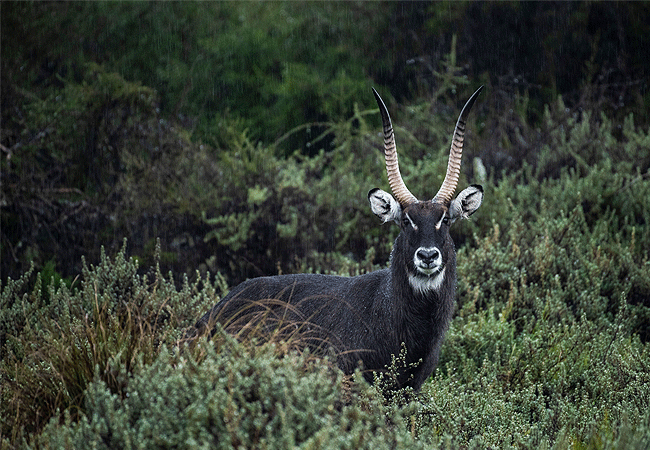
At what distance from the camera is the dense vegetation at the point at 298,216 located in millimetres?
3412

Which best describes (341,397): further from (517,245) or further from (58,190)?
(58,190)

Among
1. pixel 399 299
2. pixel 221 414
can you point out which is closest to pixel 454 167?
pixel 399 299

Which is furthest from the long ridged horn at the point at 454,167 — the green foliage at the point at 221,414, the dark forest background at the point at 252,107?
the dark forest background at the point at 252,107

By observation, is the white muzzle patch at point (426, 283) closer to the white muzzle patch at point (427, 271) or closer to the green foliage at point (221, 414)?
the white muzzle patch at point (427, 271)

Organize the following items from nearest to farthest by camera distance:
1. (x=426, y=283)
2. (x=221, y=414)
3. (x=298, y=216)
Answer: (x=221, y=414)
(x=426, y=283)
(x=298, y=216)

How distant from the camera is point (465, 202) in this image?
526 cm

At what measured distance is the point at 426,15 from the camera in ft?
49.2

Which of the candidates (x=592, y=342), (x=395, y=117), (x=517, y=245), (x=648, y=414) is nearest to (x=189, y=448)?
(x=648, y=414)

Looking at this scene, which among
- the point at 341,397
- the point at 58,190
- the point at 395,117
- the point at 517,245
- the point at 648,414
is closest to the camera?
the point at 341,397

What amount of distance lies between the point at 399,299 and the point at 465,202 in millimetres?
975

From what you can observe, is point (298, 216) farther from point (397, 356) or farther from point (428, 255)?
point (428, 255)

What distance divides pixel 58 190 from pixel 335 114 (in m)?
6.14

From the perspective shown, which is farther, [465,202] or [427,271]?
[465,202]

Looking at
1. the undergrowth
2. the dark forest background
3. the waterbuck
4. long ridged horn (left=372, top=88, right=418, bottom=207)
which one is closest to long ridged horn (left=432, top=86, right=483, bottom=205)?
the waterbuck
